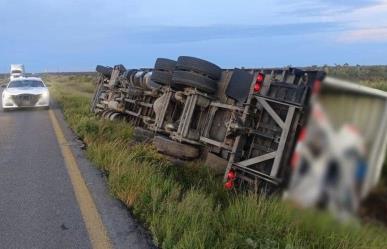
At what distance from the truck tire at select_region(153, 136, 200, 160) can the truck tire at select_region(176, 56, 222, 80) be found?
1.24 m

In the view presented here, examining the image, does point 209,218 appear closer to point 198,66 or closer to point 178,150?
point 178,150

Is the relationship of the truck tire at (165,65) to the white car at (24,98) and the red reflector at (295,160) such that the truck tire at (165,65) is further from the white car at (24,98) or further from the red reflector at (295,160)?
the white car at (24,98)

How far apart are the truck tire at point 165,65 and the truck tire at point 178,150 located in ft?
6.43

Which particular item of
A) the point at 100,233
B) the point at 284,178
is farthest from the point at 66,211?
the point at 284,178

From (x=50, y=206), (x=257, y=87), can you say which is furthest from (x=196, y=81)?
(x=50, y=206)

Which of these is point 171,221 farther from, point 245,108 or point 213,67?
point 213,67

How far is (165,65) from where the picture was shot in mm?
10125

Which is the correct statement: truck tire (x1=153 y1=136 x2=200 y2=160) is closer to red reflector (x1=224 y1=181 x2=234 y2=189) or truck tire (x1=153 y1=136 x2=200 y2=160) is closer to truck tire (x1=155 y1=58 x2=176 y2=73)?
red reflector (x1=224 y1=181 x2=234 y2=189)

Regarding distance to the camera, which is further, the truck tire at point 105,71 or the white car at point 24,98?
the white car at point 24,98

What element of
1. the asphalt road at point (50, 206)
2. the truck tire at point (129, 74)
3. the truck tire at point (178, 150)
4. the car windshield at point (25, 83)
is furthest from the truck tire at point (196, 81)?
the car windshield at point (25, 83)

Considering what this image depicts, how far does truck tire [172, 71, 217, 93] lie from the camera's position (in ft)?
27.2

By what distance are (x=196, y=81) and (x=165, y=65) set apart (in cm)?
199

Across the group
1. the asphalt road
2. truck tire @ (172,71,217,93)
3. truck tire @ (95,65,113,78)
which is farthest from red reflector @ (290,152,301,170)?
truck tire @ (95,65,113,78)

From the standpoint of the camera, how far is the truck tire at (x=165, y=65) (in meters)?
10.1
